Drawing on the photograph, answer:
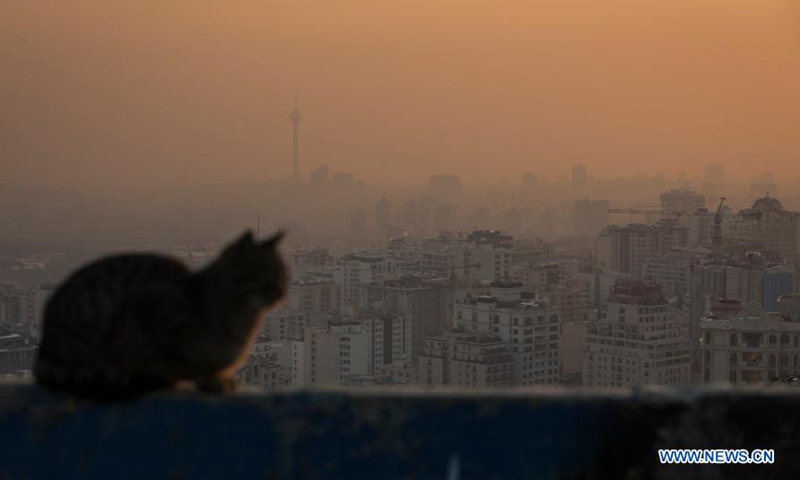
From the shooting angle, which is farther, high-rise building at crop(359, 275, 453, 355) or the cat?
high-rise building at crop(359, 275, 453, 355)

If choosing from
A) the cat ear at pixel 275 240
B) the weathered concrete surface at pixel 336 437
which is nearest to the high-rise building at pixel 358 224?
the cat ear at pixel 275 240

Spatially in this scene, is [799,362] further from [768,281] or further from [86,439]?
[86,439]

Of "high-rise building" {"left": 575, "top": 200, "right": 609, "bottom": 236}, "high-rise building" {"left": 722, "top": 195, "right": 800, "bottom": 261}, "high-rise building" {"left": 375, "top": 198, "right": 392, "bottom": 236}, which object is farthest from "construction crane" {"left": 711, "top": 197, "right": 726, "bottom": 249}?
"high-rise building" {"left": 375, "top": 198, "right": 392, "bottom": 236}

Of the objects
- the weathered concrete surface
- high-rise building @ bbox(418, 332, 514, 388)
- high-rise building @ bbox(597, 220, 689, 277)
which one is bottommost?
high-rise building @ bbox(418, 332, 514, 388)

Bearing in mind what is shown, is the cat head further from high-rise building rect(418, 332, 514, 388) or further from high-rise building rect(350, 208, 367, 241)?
high-rise building rect(350, 208, 367, 241)

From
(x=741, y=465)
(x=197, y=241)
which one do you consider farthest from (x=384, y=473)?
(x=197, y=241)

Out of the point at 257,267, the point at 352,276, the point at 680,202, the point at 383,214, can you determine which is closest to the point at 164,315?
the point at 257,267
